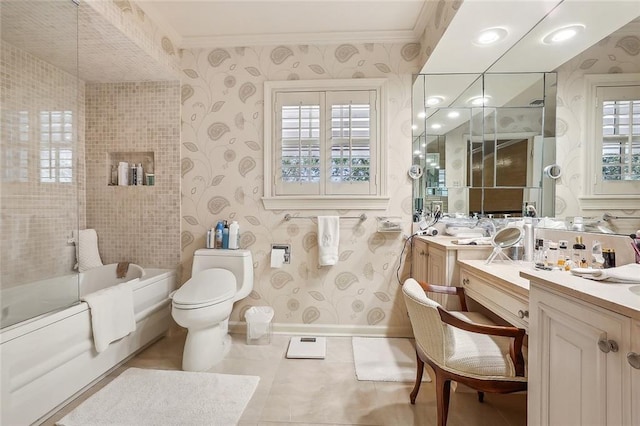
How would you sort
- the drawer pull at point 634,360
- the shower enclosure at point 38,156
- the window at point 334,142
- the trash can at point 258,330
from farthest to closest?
the window at point 334,142 → the trash can at point 258,330 → the shower enclosure at point 38,156 → the drawer pull at point 634,360

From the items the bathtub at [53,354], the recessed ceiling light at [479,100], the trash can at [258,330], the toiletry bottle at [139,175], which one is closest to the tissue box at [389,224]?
the recessed ceiling light at [479,100]

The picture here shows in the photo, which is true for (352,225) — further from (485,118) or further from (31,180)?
(31,180)

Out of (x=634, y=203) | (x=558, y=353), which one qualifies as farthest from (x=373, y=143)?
(x=558, y=353)

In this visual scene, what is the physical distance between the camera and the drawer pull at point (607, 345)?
69 centimetres

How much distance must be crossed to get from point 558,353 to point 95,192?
10.9 feet

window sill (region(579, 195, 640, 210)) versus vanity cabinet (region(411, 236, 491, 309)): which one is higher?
window sill (region(579, 195, 640, 210))

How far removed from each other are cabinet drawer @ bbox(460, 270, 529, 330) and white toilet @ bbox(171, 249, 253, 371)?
161 cm

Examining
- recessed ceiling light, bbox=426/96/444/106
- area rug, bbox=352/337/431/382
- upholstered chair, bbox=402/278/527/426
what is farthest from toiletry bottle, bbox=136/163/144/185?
recessed ceiling light, bbox=426/96/444/106

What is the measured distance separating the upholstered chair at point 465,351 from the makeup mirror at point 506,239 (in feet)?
1.65

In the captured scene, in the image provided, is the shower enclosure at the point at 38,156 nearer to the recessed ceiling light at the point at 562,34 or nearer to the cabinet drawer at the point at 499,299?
the cabinet drawer at the point at 499,299

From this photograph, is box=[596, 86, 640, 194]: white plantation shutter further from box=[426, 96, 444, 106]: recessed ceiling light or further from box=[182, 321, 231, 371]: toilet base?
box=[182, 321, 231, 371]: toilet base

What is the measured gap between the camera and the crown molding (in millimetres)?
2361

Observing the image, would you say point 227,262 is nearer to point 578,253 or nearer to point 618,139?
point 578,253

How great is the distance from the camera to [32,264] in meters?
1.95
